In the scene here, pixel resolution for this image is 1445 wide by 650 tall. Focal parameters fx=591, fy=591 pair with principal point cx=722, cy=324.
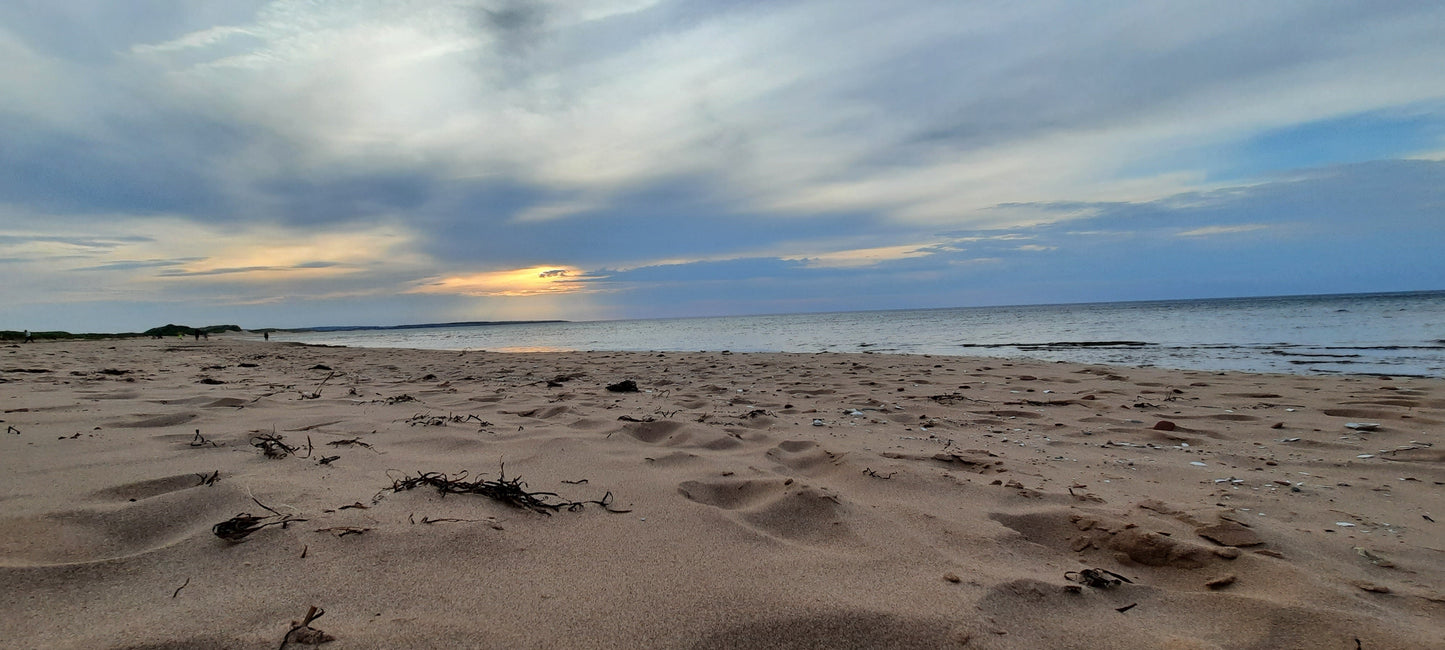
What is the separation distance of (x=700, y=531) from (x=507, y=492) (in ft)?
2.54

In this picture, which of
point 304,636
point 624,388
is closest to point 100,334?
point 624,388

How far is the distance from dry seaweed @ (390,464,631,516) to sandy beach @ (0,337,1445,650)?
0.04 ft

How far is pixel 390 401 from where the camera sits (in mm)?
4902

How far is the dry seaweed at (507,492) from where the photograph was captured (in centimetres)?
218

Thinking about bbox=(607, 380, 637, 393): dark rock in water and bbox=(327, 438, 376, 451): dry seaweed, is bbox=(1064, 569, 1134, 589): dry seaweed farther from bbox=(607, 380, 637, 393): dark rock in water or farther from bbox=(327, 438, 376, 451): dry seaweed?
bbox=(607, 380, 637, 393): dark rock in water

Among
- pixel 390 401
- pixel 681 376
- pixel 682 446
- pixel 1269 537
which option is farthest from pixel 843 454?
pixel 681 376

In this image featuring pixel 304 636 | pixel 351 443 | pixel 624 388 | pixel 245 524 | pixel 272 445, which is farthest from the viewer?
pixel 624 388

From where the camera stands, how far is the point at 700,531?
2.01 m

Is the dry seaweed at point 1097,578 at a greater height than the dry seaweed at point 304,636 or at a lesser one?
lesser

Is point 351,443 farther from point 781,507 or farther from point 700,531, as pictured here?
point 781,507

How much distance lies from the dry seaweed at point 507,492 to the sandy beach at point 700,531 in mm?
13

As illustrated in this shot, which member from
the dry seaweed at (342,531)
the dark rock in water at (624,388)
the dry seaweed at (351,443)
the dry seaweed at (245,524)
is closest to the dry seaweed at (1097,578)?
the dry seaweed at (342,531)

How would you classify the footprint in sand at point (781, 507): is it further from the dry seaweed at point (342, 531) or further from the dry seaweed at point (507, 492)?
the dry seaweed at point (342, 531)

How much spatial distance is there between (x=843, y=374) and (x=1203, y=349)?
8.51 meters
